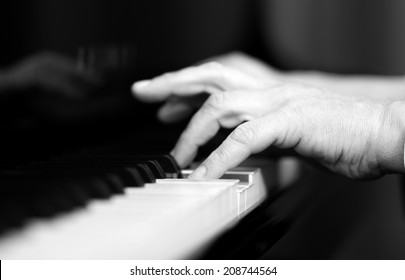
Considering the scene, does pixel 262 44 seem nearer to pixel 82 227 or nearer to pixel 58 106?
pixel 58 106

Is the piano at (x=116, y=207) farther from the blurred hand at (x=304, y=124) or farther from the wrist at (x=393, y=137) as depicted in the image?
the wrist at (x=393, y=137)

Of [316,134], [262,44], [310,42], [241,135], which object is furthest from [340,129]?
[310,42]

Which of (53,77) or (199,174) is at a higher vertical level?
(53,77)

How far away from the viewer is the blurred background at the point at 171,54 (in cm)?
116

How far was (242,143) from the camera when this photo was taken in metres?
1.06

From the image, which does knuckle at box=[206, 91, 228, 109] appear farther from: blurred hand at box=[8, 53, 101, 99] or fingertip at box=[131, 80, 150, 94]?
blurred hand at box=[8, 53, 101, 99]

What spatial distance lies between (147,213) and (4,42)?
464 mm

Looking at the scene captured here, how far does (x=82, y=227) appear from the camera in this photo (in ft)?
2.48

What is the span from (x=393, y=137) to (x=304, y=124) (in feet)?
0.50

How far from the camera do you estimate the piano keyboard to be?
0.70m

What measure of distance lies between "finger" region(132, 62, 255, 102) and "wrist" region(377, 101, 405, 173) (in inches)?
10.0

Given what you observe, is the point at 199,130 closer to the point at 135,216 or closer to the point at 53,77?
the point at 53,77

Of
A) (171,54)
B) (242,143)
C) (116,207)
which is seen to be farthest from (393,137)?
(171,54)

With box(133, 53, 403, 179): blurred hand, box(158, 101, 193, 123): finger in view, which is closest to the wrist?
box(133, 53, 403, 179): blurred hand
